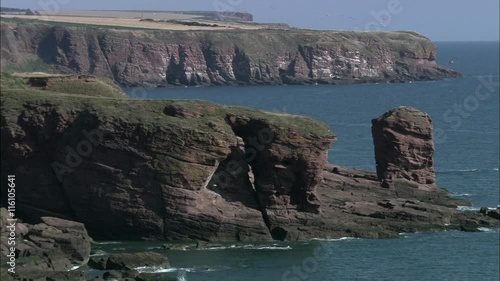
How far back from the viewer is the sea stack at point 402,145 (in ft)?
257

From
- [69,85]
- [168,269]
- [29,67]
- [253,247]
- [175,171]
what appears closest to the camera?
[168,269]

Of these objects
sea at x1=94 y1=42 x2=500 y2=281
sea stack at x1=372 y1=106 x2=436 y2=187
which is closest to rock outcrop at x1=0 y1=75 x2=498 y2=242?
sea at x1=94 y1=42 x2=500 y2=281

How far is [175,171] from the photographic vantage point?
2574 inches

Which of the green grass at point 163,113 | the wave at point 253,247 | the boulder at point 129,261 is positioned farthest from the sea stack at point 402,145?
the boulder at point 129,261

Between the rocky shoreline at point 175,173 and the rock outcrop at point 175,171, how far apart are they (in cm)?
6

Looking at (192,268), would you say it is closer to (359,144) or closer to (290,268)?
(290,268)

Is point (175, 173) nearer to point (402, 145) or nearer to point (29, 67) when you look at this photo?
point (402, 145)

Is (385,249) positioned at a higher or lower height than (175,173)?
lower

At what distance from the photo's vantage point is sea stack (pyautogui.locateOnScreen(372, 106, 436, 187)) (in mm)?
78188

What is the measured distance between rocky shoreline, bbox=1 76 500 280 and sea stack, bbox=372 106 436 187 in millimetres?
7542

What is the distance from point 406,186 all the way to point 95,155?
840 inches

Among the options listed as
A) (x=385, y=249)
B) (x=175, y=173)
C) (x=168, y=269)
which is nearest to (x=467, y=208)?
(x=385, y=249)

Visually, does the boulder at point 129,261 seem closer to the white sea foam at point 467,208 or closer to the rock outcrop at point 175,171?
the rock outcrop at point 175,171

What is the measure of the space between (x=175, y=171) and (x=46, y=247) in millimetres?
8928
